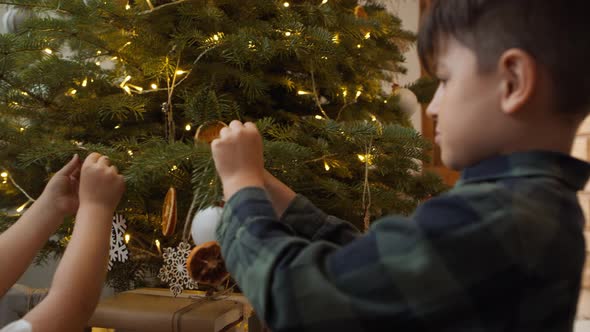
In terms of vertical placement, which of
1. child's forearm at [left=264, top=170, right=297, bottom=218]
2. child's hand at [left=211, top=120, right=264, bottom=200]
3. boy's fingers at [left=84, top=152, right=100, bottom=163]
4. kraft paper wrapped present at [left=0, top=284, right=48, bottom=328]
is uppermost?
boy's fingers at [left=84, top=152, right=100, bottom=163]

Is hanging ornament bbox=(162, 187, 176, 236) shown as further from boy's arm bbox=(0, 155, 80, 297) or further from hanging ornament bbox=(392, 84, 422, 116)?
hanging ornament bbox=(392, 84, 422, 116)

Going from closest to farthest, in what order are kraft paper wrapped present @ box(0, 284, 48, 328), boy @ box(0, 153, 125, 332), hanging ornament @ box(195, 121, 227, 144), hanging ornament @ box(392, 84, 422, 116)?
boy @ box(0, 153, 125, 332), hanging ornament @ box(195, 121, 227, 144), hanging ornament @ box(392, 84, 422, 116), kraft paper wrapped present @ box(0, 284, 48, 328)

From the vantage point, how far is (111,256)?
80 centimetres

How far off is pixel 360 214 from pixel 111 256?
46 centimetres

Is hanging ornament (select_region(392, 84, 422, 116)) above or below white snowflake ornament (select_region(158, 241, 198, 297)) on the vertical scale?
above

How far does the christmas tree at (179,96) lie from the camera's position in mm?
917

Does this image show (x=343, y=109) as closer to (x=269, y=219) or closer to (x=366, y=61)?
(x=366, y=61)

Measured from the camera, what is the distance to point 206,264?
23.4 inches

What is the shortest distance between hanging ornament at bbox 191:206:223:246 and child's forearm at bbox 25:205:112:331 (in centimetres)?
12

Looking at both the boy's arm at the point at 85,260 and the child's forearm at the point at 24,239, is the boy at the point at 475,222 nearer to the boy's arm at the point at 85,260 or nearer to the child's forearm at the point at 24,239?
the boy's arm at the point at 85,260

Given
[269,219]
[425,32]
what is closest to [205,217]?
[269,219]

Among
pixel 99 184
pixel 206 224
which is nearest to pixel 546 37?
pixel 206 224

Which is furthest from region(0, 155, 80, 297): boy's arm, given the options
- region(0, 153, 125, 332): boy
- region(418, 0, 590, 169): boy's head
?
region(418, 0, 590, 169): boy's head

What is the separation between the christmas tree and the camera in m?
0.92
